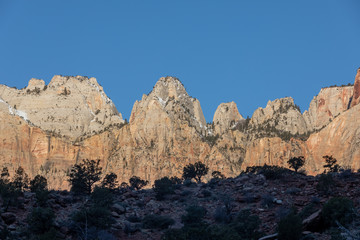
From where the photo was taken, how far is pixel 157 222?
41.7 m

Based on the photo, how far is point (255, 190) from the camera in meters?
49.8

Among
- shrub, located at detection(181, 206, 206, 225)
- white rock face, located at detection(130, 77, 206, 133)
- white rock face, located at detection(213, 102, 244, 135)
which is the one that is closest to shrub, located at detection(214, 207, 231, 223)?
shrub, located at detection(181, 206, 206, 225)

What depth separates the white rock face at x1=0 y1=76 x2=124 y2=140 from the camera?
178m

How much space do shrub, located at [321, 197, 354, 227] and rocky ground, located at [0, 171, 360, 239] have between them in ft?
2.60

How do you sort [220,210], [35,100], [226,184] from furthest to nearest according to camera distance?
[35,100], [226,184], [220,210]

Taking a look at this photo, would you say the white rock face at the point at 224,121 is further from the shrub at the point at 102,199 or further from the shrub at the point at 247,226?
the shrub at the point at 247,226

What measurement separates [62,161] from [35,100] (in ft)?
122

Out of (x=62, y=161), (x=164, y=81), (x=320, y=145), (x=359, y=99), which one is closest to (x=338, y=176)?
(x=320, y=145)

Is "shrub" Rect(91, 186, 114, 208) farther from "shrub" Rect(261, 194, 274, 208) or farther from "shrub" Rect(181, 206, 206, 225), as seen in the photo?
"shrub" Rect(261, 194, 274, 208)

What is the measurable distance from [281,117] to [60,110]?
85.7 m

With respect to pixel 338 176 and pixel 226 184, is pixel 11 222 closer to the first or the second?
pixel 226 184

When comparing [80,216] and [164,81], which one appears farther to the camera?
[164,81]

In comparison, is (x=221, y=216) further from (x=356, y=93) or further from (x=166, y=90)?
(x=166, y=90)

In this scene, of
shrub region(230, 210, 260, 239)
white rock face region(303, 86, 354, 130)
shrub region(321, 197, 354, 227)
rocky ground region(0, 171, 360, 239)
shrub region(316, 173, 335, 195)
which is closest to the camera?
shrub region(321, 197, 354, 227)
